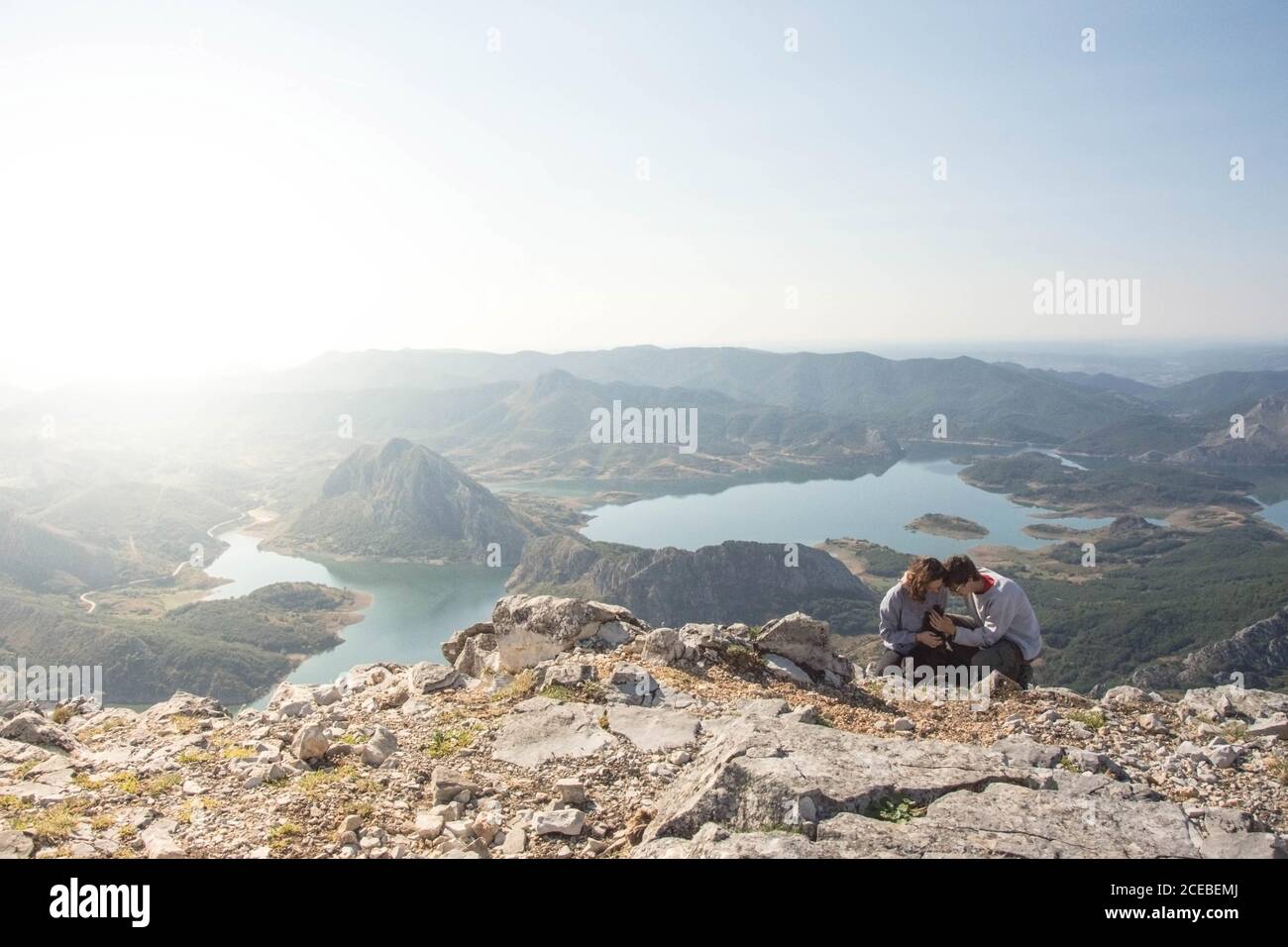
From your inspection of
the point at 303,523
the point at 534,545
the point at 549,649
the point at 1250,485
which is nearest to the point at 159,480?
the point at 303,523

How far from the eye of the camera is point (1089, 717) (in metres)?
8.23

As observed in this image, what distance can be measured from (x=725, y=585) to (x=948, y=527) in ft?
220

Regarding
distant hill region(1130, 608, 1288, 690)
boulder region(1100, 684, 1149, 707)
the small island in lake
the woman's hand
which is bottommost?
distant hill region(1130, 608, 1288, 690)

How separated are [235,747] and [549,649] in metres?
3.93

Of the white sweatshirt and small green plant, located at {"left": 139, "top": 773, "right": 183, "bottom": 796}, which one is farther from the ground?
the white sweatshirt

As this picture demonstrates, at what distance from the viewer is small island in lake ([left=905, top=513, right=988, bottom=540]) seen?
144m

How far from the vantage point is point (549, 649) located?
10.3 meters

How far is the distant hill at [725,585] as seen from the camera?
99.0 meters

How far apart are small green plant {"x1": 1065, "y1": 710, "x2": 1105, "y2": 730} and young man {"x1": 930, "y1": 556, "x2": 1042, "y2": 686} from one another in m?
0.91

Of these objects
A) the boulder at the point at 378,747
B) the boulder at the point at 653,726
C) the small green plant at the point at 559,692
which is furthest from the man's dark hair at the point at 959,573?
the boulder at the point at 378,747

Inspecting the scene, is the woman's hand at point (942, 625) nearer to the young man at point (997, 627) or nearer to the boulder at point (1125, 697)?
the young man at point (997, 627)

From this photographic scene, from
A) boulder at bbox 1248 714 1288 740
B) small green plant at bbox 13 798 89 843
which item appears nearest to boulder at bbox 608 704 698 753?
small green plant at bbox 13 798 89 843

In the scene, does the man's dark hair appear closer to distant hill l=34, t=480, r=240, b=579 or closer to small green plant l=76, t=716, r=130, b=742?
small green plant l=76, t=716, r=130, b=742

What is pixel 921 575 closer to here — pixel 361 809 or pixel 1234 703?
pixel 1234 703
